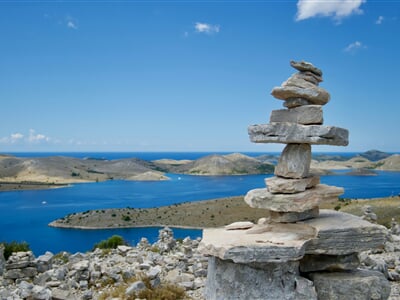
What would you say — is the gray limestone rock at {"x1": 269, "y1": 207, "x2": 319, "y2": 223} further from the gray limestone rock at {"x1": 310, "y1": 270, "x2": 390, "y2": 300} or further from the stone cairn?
the gray limestone rock at {"x1": 310, "y1": 270, "x2": 390, "y2": 300}

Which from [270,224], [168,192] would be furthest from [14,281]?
[168,192]

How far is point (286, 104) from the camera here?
38.7ft

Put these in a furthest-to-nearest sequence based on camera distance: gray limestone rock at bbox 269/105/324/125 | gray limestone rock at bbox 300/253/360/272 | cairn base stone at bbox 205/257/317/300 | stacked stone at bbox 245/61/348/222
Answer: gray limestone rock at bbox 269/105/324/125 < stacked stone at bbox 245/61/348/222 < gray limestone rock at bbox 300/253/360/272 < cairn base stone at bbox 205/257/317/300

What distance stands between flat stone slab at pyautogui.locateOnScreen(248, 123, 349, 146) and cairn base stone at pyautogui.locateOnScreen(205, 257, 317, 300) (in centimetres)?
333

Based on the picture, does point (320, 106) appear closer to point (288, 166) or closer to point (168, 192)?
point (288, 166)

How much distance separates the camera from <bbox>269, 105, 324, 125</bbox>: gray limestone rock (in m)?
11.2

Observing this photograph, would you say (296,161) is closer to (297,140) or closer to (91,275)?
(297,140)

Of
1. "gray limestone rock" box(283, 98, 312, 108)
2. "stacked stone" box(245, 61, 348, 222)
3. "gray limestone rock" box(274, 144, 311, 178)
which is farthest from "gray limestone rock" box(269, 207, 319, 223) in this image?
"gray limestone rock" box(283, 98, 312, 108)

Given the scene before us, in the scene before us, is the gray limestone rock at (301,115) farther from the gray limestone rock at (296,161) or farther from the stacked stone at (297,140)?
the gray limestone rock at (296,161)

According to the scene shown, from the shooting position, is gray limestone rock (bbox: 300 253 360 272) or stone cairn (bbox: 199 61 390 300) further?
gray limestone rock (bbox: 300 253 360 272)

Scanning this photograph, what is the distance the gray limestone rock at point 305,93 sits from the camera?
37.1 ft

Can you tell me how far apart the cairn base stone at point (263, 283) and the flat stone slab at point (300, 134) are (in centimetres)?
333

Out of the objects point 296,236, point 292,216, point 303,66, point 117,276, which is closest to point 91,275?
point 117,276

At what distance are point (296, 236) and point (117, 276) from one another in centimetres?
681
